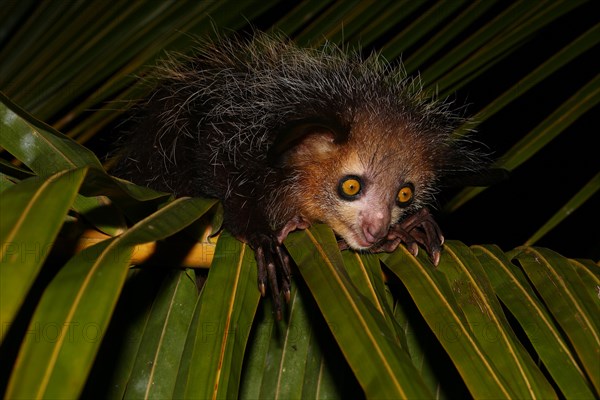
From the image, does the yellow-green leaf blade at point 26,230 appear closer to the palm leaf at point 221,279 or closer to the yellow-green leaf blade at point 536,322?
the palm leaf at point 221,279

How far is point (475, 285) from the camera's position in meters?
1.39

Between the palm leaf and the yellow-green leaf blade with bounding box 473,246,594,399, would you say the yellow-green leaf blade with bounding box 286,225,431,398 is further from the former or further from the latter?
the yellow-green leaf blade with bounding box 473,246,594,399

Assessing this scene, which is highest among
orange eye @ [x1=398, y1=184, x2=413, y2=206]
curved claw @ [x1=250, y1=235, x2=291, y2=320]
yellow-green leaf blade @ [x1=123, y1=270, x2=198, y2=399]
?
orange eye @ [x1=398, y1=184, x2=413, y2=206]

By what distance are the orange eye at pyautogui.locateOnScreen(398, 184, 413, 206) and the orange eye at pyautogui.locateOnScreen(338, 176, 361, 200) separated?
0.20 metres

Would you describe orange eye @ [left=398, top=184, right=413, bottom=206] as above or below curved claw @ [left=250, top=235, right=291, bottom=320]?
above

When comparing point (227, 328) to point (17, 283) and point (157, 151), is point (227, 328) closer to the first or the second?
point (17, 283)

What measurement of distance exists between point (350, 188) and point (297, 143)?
0.25 meters

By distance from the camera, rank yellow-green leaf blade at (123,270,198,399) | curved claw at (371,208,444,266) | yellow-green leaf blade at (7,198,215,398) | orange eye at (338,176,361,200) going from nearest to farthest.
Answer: yellow-green leaf blade at (7,198,215,398) → yellow-green leaf blade at (123,270,198,399) → curved claw at (371,208,444,266) → orange eye at (338,176,361,200)

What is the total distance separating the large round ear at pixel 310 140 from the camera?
1885 mm

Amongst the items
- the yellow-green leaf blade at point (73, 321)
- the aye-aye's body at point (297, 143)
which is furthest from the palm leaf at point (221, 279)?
the aye-aye's body at point (297, 143)

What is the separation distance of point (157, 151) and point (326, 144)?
0.72m

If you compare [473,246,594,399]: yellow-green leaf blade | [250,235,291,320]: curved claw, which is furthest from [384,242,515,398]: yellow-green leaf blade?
[250,235,291,320]: curved claw

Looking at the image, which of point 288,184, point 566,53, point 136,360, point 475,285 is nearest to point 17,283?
point 136,360

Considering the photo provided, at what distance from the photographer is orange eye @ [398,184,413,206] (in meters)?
2.18
